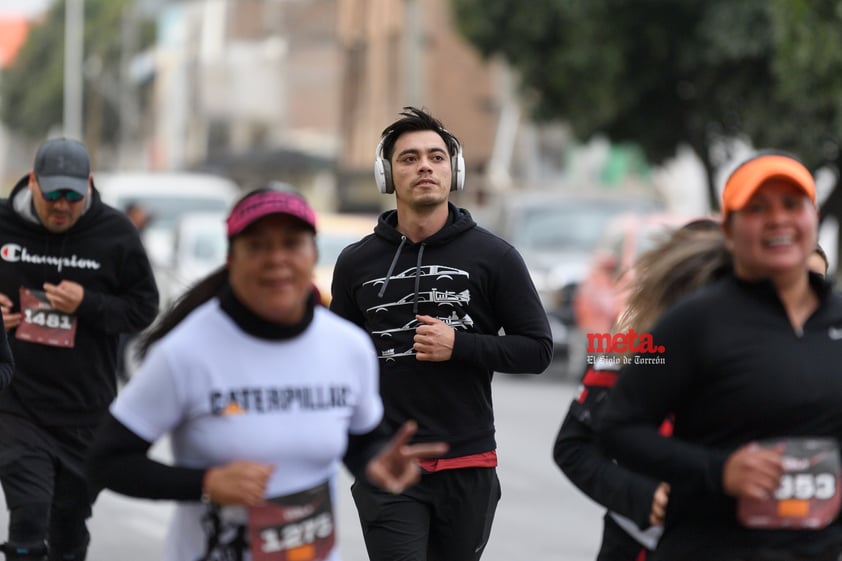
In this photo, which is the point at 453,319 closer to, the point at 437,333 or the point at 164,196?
the point at 437,333

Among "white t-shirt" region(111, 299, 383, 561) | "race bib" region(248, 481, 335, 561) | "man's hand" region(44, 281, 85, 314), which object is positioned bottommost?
"race bib" region(248, 481, 335, 561)

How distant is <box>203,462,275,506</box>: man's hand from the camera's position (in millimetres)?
4004

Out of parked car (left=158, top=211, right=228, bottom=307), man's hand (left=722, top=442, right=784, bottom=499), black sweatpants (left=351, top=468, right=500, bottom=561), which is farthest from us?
parked car (left=158, top=211, right=228, bottom=307)

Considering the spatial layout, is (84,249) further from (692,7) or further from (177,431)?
(692,7)

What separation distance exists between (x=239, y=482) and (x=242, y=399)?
7.5 inches

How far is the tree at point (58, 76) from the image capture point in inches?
3162

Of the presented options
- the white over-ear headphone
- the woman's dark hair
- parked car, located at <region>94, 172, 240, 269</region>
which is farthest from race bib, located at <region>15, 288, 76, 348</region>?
parked car, located at <region>94, 172, 240, 269</region>

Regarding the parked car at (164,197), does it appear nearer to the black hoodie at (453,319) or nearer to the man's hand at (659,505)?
the black hoodie at (453,319)

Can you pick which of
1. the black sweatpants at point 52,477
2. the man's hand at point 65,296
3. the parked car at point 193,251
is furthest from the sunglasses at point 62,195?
the parked car at point 193,251

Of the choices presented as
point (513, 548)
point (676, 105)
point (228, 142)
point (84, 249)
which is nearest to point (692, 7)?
point (676, 105)

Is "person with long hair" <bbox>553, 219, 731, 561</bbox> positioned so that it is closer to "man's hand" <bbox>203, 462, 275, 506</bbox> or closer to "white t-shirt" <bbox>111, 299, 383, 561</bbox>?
"white t-shirt" <bbox>111, 299, 383, 561</bbox>

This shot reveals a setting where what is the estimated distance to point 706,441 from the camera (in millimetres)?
4250

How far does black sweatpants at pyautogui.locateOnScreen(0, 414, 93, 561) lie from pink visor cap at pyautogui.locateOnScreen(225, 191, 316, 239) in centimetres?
313

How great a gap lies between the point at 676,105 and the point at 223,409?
24.2m
